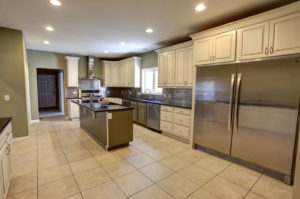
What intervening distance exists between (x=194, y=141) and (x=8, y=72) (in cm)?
465

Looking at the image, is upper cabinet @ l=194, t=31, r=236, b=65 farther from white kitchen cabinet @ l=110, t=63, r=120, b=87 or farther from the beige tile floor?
white kitchen cabinet @ l=110, t=63, r=120, b=87

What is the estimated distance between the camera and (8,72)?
139 inches

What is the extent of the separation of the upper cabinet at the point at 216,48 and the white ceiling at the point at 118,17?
0.38 meters

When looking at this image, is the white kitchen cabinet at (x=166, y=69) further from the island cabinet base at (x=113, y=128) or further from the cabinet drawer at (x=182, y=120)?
the island cabinet base at (x=113, y=128)

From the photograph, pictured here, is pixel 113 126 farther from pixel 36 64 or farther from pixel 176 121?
pixel 36 64

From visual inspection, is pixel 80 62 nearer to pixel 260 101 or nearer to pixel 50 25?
pixel 50 25

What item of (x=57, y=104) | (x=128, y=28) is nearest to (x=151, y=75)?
(x=128, y=28)

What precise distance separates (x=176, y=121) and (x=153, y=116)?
922mm

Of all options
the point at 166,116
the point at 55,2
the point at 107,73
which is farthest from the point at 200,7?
the point at 107,73

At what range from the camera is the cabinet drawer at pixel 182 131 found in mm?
3579

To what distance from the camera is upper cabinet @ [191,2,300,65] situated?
204cm

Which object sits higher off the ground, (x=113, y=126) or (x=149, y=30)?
(x=149, y=30)

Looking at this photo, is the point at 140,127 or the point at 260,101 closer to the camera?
the point at 260,101

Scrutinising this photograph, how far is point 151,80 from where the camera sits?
561 cm
